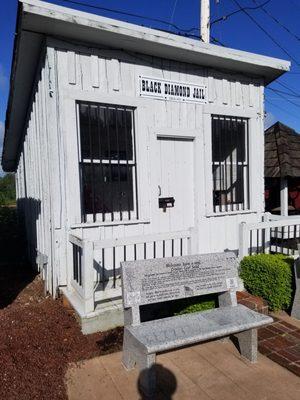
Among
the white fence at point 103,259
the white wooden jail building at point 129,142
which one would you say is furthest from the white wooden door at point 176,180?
the white fence at point 103,259

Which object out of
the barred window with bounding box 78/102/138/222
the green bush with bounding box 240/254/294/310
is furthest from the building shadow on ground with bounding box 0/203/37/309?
the green bush with bounding box 240/254/294/310

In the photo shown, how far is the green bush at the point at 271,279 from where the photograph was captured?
4.62m

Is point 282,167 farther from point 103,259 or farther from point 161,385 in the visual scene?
point 161,385

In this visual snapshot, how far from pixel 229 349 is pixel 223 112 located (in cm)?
386

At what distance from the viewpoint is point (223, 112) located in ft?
19.5

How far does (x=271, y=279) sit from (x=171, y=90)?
10.5 ft

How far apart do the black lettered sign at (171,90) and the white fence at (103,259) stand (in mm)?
2252

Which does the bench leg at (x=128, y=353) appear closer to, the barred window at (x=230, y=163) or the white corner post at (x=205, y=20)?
the barred window at (x=230, y=163)

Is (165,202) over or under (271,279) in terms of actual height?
over

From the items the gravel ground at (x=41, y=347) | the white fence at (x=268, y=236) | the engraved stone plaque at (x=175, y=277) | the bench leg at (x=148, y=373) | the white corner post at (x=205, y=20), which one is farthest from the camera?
the white corner post at (x=205, y=20)

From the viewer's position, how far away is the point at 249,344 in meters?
3.44

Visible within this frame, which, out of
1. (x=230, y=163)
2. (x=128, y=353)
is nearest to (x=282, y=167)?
(x=230, y=163)

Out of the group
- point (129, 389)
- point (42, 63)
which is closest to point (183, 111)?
→ point (42, 63)

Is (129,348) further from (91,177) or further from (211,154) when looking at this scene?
(211,154)
